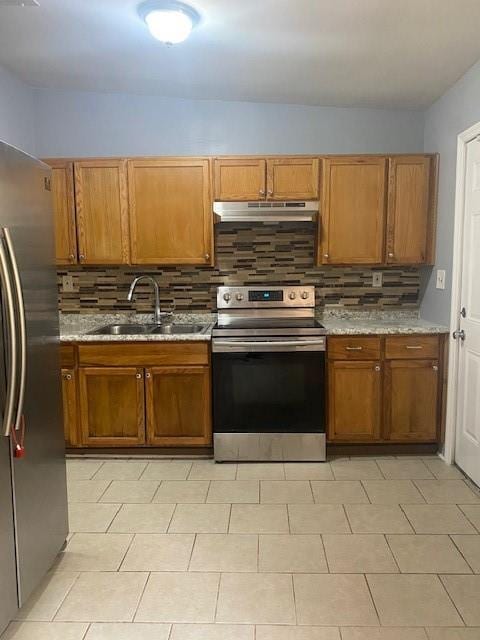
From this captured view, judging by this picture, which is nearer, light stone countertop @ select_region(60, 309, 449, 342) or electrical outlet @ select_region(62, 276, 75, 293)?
light stone countertop @ select_region(60, 309, 449, 342)

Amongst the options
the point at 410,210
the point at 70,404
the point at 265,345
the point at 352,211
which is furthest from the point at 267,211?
the point at 70,404

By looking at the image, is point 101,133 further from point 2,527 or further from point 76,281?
point 2,527

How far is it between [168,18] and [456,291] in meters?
2.27

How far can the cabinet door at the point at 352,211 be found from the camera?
3535mm

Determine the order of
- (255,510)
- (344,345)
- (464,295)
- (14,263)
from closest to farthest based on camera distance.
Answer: (14,263) → (255,510) → (464,295) → (344,345)

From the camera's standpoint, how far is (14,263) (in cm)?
174

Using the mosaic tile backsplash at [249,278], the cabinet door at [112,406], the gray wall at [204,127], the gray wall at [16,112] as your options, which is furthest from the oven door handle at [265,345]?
the gray wall at [16,112]

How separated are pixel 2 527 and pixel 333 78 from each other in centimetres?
301

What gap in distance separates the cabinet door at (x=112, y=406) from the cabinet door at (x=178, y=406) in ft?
0.25

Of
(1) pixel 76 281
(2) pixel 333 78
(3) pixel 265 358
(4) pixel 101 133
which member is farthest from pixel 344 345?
(4) pixel 101 133

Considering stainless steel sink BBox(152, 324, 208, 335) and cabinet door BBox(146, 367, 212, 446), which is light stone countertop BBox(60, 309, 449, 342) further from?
cabinet door BBox(146, 367, 212, 446)

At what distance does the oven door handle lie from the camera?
3340mm

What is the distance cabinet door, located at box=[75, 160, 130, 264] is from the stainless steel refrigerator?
1.40 metres

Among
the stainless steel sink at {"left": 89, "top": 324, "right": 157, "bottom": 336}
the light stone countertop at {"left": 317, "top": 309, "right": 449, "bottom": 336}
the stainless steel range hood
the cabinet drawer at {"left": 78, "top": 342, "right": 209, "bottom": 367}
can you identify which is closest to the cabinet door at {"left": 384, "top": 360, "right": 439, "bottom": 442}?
the light stone countertop at {"left": 317, "top": 309, "right": 449, "bottom": 336}
